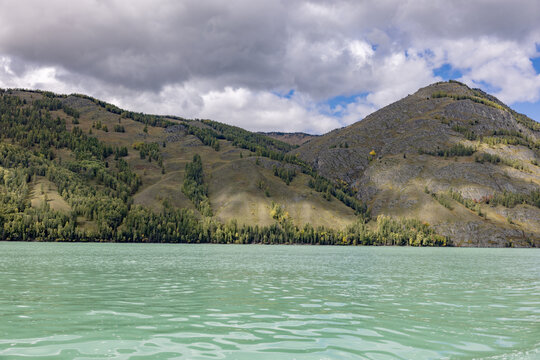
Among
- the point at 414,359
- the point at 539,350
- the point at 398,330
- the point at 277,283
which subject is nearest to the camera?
the point at 414,359

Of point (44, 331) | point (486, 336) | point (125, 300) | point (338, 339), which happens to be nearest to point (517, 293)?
point (486, 336)

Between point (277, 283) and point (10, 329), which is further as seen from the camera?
point (277, 283)

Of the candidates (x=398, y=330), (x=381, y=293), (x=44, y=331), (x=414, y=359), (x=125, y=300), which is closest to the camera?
(x=414, y=359)

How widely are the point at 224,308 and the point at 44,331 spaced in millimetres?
13036

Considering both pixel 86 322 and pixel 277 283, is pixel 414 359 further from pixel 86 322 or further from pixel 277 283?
pixel 277 283

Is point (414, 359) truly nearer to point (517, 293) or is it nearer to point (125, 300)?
point (125, 300)

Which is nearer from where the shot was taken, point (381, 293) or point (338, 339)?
point (338, 339)

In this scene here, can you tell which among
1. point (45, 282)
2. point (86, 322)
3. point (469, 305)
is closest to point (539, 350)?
point (469, 305)

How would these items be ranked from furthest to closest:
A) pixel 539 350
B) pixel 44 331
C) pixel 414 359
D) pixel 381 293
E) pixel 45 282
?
pixel 45 282, pixel 381 293, pixel 44 331, pixel 539 350, pixel 414 359

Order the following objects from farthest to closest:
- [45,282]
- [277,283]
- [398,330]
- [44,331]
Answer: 1. [277,283]
2. [45,282]
3. [398,330]
4. [44,331]

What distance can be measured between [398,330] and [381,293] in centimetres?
1901

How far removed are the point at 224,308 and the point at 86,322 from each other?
10.3 metres

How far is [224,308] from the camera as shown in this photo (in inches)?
1291

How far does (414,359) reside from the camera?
63.9ft
